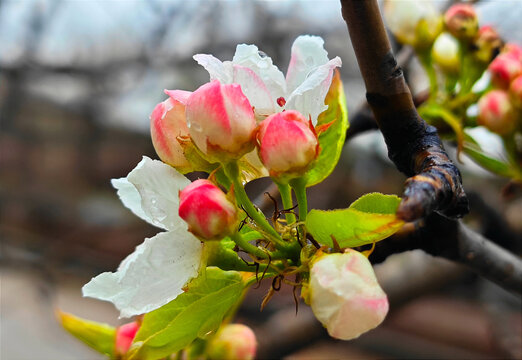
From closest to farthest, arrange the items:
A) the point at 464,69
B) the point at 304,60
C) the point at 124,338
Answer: the point at 304,60
the point at 124,338
the point at 464,69

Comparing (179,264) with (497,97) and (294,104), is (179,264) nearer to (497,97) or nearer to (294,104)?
(294,104)

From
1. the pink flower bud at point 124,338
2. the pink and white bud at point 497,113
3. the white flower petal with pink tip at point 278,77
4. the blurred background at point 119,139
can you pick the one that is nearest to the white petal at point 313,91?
the white flower petal with pink tip at point 278,77

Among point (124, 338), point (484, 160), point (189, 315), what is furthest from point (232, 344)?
point (484, 160)

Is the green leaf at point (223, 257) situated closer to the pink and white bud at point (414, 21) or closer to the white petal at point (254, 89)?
the white petal at point (254, 89)

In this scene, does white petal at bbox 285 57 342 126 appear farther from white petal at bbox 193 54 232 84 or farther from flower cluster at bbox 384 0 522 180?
flower cluster at bbox 384 0 522 180

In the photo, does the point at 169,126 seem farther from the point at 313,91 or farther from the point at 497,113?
the point at 497,113
